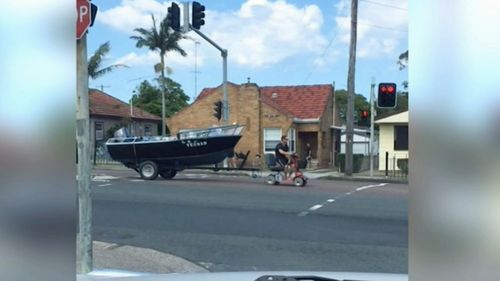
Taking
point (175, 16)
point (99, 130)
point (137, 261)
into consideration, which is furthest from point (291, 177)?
point (99, 130)

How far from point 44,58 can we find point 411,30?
0.72 m

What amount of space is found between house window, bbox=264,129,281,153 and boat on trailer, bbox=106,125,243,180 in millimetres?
12781

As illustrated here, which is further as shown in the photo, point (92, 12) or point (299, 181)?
point (299, 181)

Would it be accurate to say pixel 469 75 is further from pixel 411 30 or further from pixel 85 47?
pixel 85 47

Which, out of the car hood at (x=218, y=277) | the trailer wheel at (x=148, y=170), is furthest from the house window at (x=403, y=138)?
the trailer wheel at (x=148, y=170)

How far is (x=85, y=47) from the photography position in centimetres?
442

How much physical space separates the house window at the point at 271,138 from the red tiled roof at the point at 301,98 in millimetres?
1485

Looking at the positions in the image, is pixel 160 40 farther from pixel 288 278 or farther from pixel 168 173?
pixel 288 278

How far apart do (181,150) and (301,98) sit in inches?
647

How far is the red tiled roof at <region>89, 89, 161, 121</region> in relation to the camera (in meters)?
41.8

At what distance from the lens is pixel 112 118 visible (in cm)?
4247

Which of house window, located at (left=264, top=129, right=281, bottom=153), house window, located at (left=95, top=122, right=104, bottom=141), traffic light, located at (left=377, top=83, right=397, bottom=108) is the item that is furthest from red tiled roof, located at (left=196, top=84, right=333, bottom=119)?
traffic light, located at (left=377, top=83, right=397, bottom=108)

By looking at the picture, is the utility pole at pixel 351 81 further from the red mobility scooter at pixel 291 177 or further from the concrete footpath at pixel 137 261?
the concrete footpath at pixel 137 261

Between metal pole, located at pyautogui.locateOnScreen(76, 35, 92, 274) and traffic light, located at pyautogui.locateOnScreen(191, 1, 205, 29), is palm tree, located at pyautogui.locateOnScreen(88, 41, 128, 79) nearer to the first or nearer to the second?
traffic light, located at pyautogui.locateOnScreen(191, 1, 205, 29)
